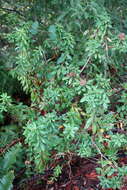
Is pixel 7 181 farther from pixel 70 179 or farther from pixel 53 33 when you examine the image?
pixel 53 33

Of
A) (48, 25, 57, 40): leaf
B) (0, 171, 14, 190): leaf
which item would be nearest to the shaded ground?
(0, 171, 14, 190): leaf

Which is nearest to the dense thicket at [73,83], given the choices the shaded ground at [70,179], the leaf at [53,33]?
the leaf at [53,33]

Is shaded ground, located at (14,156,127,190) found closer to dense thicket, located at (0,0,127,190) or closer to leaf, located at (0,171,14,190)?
dense thicket, located at (0,0,127,190)

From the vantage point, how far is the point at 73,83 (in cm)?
215

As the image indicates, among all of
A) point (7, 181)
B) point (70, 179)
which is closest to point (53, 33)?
point (7, 181)

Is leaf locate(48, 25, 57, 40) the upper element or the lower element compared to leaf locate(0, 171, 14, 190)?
upper

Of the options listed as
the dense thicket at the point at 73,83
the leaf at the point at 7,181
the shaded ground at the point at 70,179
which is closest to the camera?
the dense thicket at the point at 73,83

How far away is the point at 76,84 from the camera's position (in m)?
2.14

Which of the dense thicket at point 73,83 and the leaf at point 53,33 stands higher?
the leaf at point 53,33

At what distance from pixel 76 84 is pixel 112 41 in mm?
477

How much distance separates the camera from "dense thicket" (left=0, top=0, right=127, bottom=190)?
215 cm

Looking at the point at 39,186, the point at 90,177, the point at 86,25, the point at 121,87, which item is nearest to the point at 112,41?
the point at 86,25

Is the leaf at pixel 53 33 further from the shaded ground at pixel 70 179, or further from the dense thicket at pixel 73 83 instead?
the shaded ground at pixel 70 179

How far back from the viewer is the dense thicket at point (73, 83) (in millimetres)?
2154
